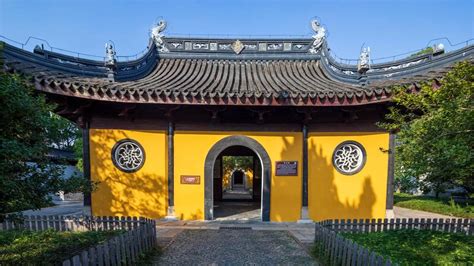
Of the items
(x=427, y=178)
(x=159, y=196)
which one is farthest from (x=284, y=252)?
(x=159, y=196)

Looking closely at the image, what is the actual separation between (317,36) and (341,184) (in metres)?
6.46

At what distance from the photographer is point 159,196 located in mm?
7992

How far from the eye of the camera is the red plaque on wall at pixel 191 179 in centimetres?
801

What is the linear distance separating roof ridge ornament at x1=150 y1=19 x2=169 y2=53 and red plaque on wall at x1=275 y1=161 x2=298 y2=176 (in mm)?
7182

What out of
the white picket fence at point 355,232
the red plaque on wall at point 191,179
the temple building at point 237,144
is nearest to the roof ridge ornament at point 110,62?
the temple building at point 237,144

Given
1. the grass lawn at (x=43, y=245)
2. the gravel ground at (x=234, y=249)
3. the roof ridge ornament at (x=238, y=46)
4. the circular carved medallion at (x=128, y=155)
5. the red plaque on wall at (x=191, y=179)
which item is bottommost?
the gravel ground at (x=234, y=249)

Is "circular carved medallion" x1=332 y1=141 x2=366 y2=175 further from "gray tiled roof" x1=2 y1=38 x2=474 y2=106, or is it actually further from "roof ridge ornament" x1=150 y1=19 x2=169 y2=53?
"roof ridge ornament" x1=150 y1=19 x2=169 y2=53

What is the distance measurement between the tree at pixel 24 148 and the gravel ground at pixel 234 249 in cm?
260

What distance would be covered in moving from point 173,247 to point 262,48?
879cm

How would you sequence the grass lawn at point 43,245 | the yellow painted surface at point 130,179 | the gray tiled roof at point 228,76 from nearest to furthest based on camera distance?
the grass lawn at point 43,245 < the gray tiled roof at point 228,76 < the yellow painted surface at point 130,179

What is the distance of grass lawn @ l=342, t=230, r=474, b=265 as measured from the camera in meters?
4.06

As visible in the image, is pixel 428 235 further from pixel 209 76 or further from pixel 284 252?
pixel 209 76

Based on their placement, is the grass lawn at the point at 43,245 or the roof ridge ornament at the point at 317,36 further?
the roof ridge ornament at the point at 317,36

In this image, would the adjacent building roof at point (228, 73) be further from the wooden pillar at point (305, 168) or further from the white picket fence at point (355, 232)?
the white picket fence at point (355, 232)
